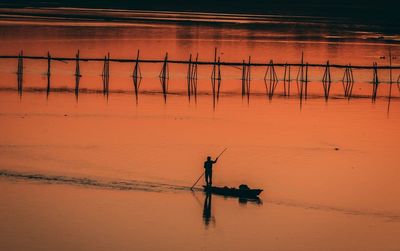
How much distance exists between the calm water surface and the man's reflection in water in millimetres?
55

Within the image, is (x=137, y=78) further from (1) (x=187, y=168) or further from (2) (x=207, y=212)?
(2) (x=207, y=212)

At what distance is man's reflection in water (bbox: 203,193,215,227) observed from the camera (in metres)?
27.2

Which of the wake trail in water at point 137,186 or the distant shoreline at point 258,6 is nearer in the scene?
the wake trail in water at point 137,186

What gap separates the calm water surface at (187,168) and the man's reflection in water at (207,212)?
0.18ft

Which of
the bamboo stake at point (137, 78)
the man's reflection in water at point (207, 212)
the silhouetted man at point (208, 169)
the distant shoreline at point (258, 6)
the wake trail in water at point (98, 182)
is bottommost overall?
the man's reflection in water at point (207, 212)

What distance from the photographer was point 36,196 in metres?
28.8

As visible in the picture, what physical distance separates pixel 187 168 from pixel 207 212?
538cm

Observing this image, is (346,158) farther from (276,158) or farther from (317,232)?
(317,232)

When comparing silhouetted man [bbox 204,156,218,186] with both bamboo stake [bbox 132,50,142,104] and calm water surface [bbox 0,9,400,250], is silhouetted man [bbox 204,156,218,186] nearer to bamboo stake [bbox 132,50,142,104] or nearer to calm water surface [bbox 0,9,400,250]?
calm water surface [bbox 0,9,400,250]

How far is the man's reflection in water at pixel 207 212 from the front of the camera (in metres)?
27.2

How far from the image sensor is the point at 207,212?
2803 centimetres

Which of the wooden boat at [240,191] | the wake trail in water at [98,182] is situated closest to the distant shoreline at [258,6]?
the wake trail in water at [98,182]

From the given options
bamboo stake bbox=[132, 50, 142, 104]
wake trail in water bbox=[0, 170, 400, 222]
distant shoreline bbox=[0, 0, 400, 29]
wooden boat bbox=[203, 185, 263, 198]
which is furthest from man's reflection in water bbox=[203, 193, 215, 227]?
distant shoreline bbox=[0, 0, 400, 29]

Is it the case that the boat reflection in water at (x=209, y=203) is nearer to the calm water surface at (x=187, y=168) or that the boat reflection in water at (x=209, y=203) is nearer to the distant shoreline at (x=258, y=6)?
the calm water surface at (x=187, y=168)
